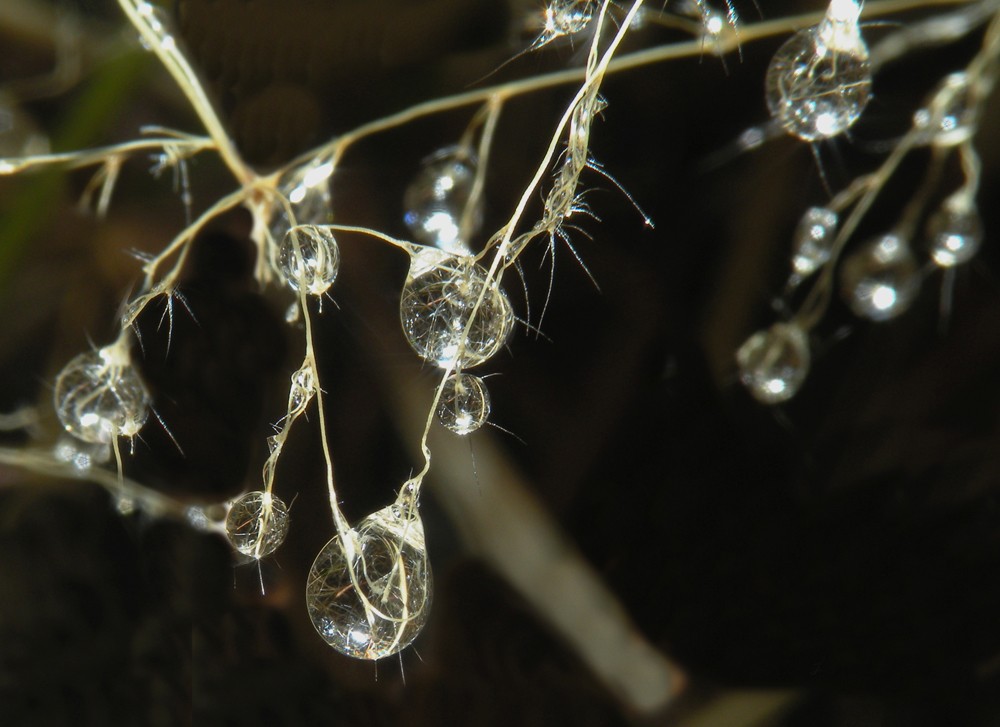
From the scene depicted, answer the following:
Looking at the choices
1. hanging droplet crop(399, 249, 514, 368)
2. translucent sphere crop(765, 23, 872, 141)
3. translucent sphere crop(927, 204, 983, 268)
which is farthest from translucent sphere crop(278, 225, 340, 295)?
translucent sphere crop(927, 204, 983, 268)

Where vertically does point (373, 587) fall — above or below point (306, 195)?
below

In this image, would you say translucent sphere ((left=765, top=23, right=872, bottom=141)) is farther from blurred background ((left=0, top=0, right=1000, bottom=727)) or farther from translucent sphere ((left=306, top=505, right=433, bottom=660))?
translucent sphere ((left=306, top=505, right=433, bottom=660))

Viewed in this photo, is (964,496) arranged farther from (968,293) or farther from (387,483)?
(387,483)

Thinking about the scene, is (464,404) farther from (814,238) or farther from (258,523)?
(814,238)

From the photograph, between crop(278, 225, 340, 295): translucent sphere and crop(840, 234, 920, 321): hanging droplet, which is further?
crop(840, 234, 920, 321): hanging droplet

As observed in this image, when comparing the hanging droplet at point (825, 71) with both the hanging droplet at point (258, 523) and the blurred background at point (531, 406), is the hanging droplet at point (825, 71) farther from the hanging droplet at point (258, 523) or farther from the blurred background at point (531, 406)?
the hanging droplet at point (258, 523)

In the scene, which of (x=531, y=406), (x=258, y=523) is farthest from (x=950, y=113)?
(x=258, y=523)

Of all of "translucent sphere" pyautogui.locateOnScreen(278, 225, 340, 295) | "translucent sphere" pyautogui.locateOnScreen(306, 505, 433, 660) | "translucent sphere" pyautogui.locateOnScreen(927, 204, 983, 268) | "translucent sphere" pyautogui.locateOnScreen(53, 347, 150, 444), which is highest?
"translucent sphere" pyautogui.locateOnScreen(53, 347, 150, 444)
